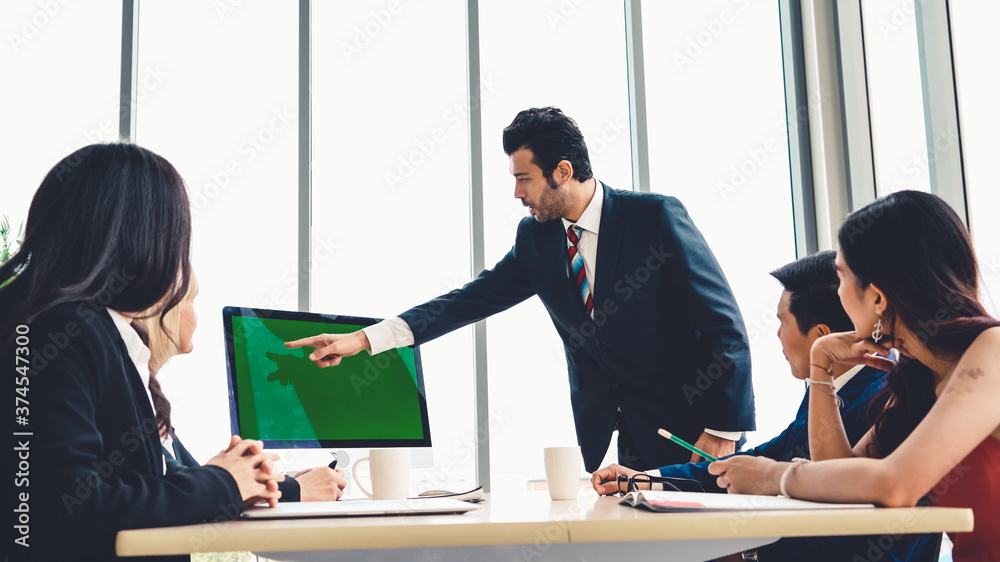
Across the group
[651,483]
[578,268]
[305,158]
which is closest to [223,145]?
[305,158]

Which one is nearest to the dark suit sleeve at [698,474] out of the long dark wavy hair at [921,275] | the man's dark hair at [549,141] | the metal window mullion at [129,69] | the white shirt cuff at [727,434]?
the long dark wavy hair at [921,275]

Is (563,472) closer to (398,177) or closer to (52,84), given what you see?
(398,177)

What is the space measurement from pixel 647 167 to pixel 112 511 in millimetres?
2688

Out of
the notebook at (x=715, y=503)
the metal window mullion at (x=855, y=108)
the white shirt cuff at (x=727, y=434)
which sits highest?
the metal window mullion at (x=855, y=108)

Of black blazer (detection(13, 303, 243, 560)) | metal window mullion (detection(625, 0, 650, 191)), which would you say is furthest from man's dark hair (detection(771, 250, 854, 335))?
metal window mullion (detection(625, 0, 650, 191))

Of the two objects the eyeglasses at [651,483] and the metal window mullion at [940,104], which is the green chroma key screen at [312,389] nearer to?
the eyeglasses at [651,483]

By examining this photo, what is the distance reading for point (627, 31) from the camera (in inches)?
132

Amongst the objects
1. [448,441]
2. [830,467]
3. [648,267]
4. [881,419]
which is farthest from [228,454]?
[448,441]

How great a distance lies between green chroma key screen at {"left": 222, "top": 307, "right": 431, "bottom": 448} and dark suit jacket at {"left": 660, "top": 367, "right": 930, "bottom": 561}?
2.17 feet

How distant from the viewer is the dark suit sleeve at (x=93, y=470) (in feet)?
2.88

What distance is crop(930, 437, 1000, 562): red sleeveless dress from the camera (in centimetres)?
113

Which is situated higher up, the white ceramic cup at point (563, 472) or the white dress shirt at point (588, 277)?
the white dress shirt at point (588, 277)

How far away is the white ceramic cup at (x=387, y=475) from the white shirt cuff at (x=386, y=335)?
492mm

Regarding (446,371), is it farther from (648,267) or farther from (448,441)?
(648,267)
